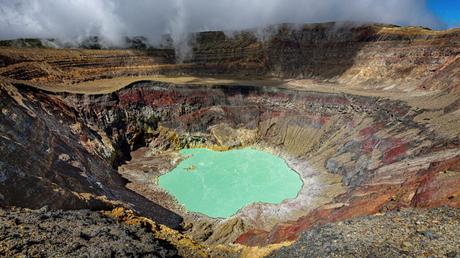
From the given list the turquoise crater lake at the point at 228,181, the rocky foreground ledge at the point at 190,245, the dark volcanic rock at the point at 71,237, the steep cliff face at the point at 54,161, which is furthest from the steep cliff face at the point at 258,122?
the dark volcanic rock at the point at 71,237

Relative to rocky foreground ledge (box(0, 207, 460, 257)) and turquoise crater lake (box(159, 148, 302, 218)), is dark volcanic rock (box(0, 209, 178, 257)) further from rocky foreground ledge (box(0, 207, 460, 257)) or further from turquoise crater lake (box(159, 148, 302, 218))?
turquoise crater lake (box(159, 148, 302, 218))

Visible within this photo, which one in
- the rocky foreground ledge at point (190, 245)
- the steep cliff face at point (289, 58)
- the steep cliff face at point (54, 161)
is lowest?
the rocky foreground ledge at point (190, 245)

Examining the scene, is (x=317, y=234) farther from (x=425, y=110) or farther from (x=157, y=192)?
(x=425, y=110)

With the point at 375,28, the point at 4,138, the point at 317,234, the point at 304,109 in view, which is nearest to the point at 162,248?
the point at 317,234

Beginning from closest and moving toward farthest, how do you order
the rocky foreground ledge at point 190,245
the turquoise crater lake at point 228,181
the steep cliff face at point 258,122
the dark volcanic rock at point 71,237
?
the rocky foreground ledge at point 190,245, the dark volcanic rock at point 71,237, the steep cliff face at point 258,122, the turquoise crater lake at point 228,181

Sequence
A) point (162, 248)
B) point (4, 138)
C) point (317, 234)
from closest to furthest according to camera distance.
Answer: point (317, 234) → point (162, 248) → point (4, 138)

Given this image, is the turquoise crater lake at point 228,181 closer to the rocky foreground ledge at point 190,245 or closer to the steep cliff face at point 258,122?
the steep cliff face at point 258,122

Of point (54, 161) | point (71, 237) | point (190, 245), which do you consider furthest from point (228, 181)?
point (71, 237)
